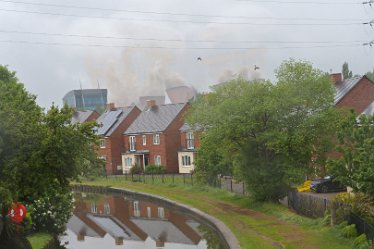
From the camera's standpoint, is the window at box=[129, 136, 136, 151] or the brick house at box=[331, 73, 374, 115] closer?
the brick house at box=[331, 73, 374, 115]

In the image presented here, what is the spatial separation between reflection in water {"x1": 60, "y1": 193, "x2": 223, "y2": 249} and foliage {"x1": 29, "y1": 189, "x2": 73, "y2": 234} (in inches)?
54.9

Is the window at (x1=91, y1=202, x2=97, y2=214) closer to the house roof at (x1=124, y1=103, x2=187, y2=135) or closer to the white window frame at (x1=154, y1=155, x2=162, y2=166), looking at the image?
the white window frame at (x1=154, y1=155, x2=162, y2=166)

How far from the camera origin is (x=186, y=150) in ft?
211

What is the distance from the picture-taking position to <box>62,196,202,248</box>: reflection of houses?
29.3 meters

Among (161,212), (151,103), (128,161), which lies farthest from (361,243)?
(151,103)

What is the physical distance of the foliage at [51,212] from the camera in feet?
89.6

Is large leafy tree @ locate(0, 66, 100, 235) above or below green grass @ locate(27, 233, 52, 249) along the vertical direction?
above

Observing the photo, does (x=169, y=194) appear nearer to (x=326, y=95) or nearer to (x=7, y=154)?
(x=326, y=95)

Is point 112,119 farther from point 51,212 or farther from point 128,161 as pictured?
point 51,212

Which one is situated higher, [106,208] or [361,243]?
[361,243]

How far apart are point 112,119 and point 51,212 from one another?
5043 cm

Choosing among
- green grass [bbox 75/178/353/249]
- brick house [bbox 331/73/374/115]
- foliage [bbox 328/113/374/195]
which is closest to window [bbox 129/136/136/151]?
green grass [bbox 75/178/353/249]

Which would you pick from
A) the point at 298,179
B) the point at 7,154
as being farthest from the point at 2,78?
the point at 298,179

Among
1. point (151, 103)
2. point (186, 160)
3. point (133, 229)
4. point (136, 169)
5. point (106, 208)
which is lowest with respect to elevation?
point (133, 229)
